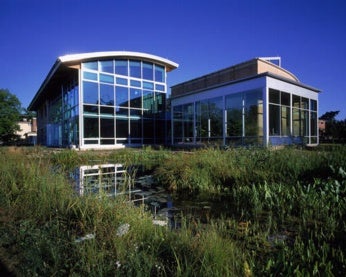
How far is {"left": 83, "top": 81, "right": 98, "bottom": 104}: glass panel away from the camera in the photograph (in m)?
18.6

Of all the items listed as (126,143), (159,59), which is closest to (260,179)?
(126,143)

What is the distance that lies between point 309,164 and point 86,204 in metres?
4.71

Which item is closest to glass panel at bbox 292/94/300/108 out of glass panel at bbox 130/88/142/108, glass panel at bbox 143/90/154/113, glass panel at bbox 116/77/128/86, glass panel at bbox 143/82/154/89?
glass panel at bbox 143/90/154/113

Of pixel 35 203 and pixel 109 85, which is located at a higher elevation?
pixel 109 85

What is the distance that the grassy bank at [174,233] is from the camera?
209 cm

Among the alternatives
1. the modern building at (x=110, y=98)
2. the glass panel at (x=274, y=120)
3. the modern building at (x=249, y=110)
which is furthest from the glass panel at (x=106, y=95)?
the glass panel at (x=274, y=120)

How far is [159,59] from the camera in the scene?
71.9ft

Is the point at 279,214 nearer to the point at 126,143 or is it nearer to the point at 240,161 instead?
the point at 240,161

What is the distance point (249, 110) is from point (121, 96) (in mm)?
9806

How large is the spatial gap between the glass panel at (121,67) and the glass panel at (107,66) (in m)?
0.41

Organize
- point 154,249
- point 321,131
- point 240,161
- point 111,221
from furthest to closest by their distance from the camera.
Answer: point 321,131 → point 240,161 → point 111,221 → point 154,249

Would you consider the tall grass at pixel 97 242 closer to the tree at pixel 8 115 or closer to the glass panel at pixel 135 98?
the glass panel at pixel 135 98

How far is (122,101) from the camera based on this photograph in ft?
66.5

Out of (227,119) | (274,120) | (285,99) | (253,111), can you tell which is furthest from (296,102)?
(227,119)
